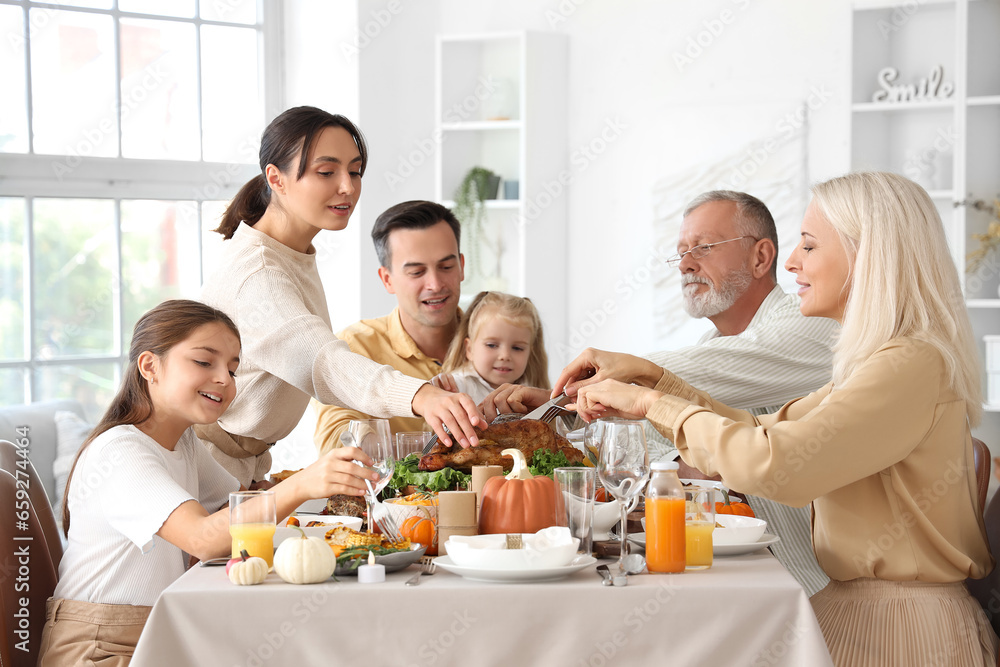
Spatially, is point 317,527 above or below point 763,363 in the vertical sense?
below

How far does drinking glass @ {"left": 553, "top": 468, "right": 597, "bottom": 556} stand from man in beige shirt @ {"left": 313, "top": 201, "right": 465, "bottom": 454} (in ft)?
4.44


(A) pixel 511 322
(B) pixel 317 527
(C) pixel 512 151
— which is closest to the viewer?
(B) pixel 317 527

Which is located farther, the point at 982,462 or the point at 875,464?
the point at 982,462

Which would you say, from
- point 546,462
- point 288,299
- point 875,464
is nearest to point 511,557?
point 546,462

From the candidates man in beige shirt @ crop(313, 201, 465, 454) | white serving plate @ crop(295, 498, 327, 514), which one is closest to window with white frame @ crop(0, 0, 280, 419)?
man in beige shirt @ crop(313, 201, 465, 454)

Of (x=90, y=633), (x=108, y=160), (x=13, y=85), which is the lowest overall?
(x=90, y=633)

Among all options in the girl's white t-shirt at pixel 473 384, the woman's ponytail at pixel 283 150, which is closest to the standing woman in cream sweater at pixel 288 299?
the woman's ponytail at pixel 283 150

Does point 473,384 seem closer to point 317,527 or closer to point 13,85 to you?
point 317,527

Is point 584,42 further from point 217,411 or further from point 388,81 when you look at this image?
point 217,411

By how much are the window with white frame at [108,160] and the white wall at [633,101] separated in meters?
0.66

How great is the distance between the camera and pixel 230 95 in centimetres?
484

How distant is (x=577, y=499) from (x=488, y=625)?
0.87 feet

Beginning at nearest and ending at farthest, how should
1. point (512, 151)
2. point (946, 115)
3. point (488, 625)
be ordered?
point (488, 625) < point (946, 115) < point (512, 151)

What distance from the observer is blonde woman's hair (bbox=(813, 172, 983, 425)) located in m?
1.68
